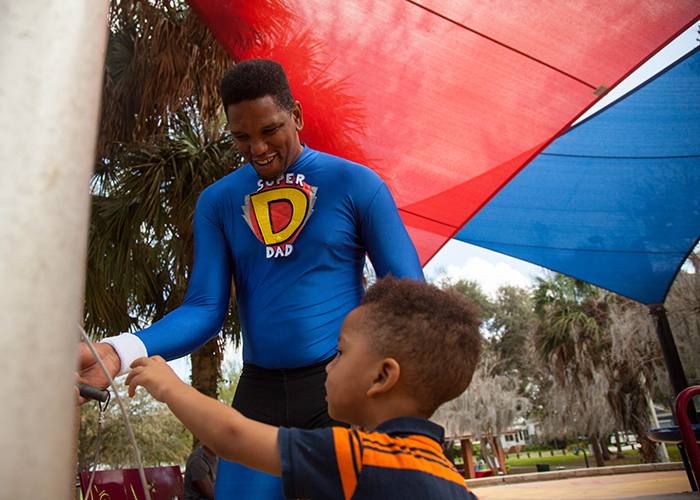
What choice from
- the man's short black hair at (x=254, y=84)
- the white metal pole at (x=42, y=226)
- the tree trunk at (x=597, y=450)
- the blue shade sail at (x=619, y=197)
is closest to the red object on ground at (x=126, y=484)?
the man's short black hair at (x=254, y=84)

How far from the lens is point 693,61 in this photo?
212 inches

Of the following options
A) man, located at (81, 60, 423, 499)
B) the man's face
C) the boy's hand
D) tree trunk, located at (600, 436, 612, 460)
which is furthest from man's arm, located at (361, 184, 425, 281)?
tree trunk, located at (600, 436, 612, 460)

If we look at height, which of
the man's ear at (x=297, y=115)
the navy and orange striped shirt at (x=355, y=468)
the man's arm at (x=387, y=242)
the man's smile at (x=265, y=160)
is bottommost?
the navy and orange striped shirt at (x=355, y=468)

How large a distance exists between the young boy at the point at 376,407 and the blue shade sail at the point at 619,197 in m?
5.64

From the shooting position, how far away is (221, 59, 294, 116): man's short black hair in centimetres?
174

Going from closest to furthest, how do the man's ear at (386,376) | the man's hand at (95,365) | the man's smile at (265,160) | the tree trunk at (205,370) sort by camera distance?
the man's ear at (386,376)
the man's hand at (95,365)
the man's smile at (265,160)
the tree trunk at (205,370)

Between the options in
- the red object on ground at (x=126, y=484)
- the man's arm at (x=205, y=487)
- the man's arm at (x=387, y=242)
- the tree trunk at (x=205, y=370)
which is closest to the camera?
the man's arm at (x=387, y=242)

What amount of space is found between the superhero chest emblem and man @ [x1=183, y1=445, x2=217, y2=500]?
414 cm

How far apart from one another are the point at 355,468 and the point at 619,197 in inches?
261

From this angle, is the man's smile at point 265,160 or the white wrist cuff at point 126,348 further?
the man's smile at point 265,160

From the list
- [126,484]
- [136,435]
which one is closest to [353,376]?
[126,484]

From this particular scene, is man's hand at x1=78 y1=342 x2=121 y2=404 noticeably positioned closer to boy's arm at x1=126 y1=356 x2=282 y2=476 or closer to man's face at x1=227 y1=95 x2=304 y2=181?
boy's arm at x1=126 y1=356 x2=282 y2=476

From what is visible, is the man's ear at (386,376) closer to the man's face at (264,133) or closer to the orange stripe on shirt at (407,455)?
the orange stripe on shirt at (407,455)

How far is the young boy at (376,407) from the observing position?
943 millimetres
